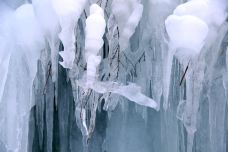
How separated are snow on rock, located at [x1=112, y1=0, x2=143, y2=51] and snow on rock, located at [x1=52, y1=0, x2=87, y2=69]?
0.17 metres

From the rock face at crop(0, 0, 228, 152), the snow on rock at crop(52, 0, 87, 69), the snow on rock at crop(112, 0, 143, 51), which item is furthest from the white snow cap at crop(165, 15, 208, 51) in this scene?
the snow on rock at crop(52, 0, 87, 69)

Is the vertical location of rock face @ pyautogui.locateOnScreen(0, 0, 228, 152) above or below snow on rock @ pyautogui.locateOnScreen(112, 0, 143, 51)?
below

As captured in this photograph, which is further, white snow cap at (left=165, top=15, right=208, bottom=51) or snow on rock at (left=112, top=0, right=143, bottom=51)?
snow on rock at (left=112, top=0, right=143, bottom=51)

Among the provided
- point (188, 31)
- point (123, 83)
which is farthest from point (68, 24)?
point (188, 31)

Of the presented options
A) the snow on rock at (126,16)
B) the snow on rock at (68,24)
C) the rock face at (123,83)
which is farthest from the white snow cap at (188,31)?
the snow on rock at (68,24)

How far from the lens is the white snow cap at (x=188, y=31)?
1.80m

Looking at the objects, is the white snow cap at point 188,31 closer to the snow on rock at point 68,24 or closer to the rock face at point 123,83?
the rock face at point 123,83

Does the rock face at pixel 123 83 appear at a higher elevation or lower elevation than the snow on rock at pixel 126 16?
lower

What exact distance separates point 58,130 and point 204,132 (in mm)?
695

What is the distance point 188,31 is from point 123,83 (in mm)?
405

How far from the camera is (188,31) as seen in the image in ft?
5.92

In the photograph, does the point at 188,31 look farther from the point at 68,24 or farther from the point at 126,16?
the point at 68,24

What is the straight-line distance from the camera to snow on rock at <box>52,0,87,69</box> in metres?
1.88

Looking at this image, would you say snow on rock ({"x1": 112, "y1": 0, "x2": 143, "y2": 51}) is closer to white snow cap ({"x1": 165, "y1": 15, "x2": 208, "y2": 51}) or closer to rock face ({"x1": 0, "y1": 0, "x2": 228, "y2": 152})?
rock face ({"x1": 0, "y1": 0, "x2": 228, "y2": 152})
